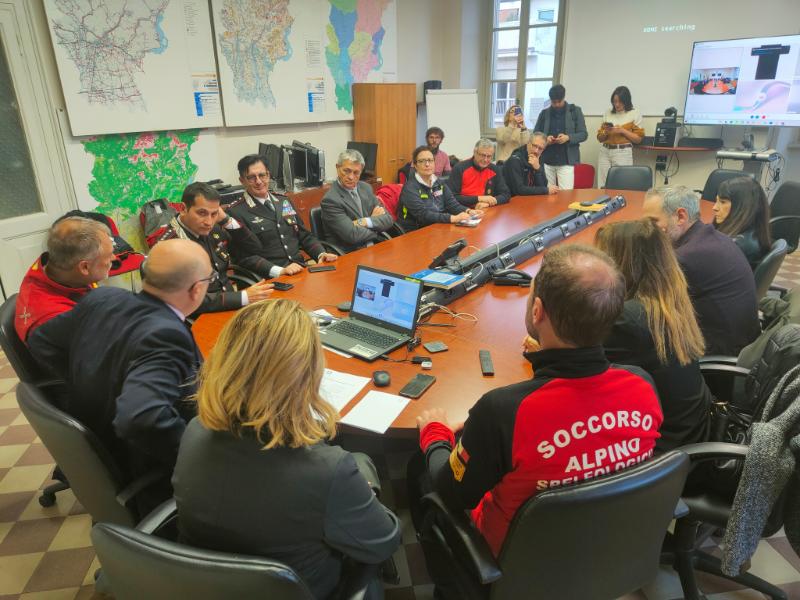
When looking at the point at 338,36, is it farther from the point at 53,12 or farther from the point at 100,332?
the point at 100,332

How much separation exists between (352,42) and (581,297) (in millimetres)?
5909

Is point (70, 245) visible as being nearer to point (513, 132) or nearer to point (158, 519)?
point (158, 519)

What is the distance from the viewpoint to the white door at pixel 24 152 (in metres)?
3.55

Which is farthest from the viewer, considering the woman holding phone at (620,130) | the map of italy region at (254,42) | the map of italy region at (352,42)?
the woman holding phone at (620,130)

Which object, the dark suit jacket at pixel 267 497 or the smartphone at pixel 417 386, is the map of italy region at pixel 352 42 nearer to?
the smartphone at pixel 417 386

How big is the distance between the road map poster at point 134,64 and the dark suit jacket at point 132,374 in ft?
9.77

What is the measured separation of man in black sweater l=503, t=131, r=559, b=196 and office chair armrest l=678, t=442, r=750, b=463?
13.2ft

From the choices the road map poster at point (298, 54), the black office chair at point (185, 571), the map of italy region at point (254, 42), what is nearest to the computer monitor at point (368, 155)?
the road map poster at point (298, 54)

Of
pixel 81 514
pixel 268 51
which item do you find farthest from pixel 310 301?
pixel 268 51

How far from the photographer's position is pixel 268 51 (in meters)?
5.20

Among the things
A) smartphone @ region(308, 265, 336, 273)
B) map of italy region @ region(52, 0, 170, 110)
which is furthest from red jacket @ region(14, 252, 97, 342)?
map of italy region @ region(52, 0, 170, 110)

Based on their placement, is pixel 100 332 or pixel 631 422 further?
pixel 100 332

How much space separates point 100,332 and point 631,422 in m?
1.48

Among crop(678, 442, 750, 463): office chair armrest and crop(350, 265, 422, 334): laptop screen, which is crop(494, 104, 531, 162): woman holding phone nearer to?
crop(350, 265, 422, 334): laptop screen
